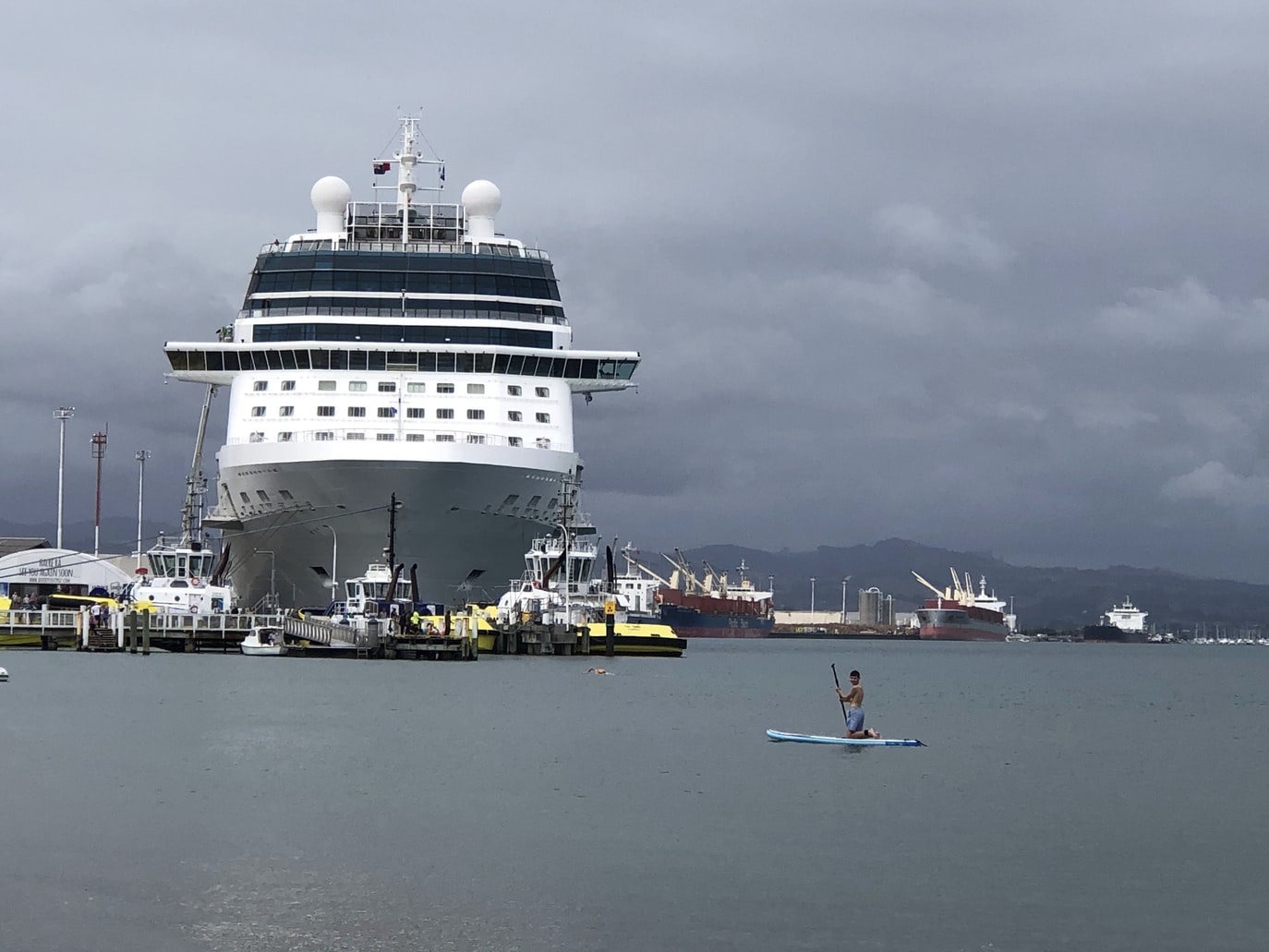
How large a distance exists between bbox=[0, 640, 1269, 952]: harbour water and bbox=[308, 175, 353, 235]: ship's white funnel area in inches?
1496

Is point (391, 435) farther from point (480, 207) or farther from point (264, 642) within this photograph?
point (480, 207)

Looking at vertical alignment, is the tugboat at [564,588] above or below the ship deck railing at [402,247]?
below

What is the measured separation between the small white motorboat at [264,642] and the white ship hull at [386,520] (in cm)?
224

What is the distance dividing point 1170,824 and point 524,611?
49.3 m

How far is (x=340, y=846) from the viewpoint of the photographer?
23438 millimetres

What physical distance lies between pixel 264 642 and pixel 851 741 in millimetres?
39145

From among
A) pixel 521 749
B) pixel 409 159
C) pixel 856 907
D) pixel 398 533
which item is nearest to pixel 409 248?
pixel 409 159

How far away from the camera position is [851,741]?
3806 cm

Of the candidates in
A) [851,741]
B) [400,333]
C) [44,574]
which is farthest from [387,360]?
[44,574]

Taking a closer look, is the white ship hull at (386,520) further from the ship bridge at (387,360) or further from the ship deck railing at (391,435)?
the ship bridge at (387,360)

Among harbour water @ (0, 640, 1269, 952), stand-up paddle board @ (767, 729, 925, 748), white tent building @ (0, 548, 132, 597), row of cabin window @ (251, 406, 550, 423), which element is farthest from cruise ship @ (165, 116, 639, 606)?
white tent building @ (0, 548, 132, 597)

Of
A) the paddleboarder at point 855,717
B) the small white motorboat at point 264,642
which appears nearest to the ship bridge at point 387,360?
the small white motorboat at point 264,642

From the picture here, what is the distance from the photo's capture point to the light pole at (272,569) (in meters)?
72.6

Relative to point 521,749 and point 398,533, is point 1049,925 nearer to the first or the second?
point 521,749
